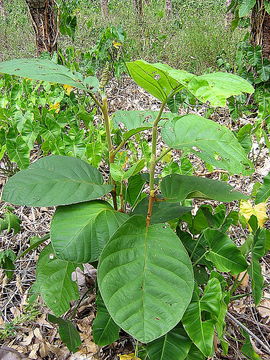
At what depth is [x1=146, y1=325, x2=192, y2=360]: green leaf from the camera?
3.28 ft

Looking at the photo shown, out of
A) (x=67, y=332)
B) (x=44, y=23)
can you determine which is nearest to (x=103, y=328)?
(x=67, y=332)

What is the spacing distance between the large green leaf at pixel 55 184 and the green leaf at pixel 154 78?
0.30 m

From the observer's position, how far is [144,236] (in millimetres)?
959

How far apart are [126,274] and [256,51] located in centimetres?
280

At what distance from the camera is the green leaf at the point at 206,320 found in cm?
94

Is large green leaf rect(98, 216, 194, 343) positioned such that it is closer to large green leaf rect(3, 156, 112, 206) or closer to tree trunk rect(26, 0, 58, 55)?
large green leaf rect(3, 156, 112, 206)

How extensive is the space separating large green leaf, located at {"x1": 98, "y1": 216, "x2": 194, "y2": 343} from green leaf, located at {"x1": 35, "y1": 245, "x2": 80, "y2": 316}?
1.04 ft

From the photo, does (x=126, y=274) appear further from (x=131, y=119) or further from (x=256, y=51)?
(x=256, y=51)

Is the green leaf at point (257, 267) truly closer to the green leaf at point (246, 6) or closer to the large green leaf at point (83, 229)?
the large green leaf at point (83, 229)

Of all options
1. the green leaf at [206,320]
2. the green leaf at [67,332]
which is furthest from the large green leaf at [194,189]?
the green leaf at [67,332]

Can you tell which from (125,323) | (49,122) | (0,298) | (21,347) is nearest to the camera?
(125,323)

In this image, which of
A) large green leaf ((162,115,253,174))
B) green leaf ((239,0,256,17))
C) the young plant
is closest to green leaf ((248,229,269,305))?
the young plant

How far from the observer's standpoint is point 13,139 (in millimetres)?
1836

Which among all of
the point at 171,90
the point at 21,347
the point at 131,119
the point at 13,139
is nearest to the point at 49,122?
the point at 13,139
